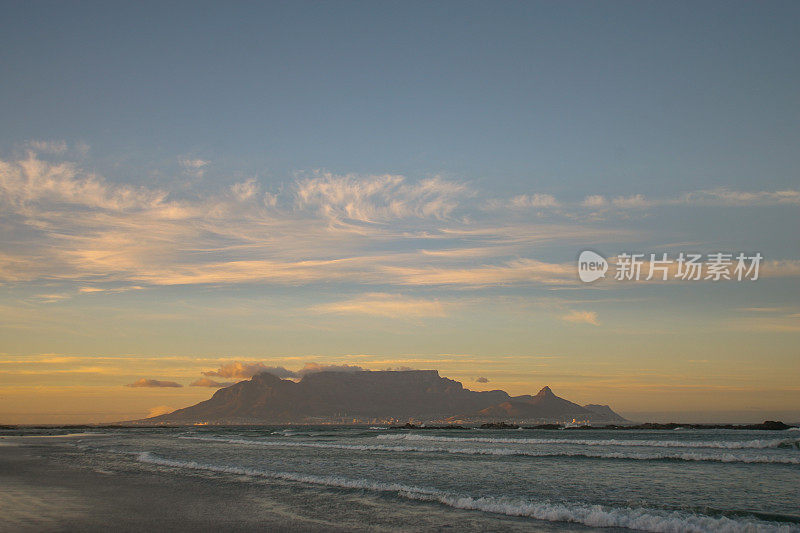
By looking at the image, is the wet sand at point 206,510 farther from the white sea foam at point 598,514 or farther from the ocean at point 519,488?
the white sea foam at point 598,514

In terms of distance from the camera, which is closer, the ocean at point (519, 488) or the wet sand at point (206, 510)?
the wet sand at point (206, 510)

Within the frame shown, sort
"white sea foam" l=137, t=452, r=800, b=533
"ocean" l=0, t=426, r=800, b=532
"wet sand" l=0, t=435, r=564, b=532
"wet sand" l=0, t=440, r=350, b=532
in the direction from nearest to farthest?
"white sea foam" l=137, t=452, r=800, b=533 → "wet sand" l=0, t=435, r=564, b=532 → "wet sand" l=0, t=440, r=350, b=532 → "ocean" l=0, t=426, r=800, b=532

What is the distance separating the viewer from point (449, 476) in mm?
25844

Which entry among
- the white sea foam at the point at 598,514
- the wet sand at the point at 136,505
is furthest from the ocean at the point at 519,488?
the wet sand at the point at 136,505

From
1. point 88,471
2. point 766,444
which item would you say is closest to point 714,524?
point 88,471

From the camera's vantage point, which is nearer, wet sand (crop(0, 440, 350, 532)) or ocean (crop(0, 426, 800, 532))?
wet sand (crop(0, 440, 350, 532))

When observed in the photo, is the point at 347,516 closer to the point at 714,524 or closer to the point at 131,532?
the point at 131,532

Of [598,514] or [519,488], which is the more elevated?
[598,514]

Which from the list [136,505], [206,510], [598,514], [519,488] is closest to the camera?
[598,514]

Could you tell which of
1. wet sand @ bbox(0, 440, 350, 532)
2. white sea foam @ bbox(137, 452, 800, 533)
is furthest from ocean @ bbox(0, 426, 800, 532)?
wet sand @ bbox(0, 440, 350, 532)

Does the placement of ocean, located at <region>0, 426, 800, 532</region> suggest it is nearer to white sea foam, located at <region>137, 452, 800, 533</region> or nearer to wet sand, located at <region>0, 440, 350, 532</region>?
white sea foam, located at <region>137, 452, 800, 533</region>

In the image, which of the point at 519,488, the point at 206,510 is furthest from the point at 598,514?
the point at 206,510

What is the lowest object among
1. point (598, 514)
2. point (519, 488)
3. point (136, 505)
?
point (519, 488)

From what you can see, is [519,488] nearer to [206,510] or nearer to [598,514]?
[598,514]
